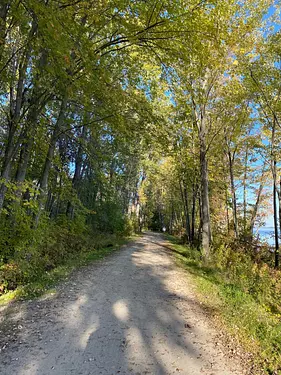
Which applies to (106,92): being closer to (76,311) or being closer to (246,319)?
(76,311)

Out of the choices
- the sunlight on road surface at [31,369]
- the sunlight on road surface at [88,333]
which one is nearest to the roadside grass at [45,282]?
the sunlight on road surface at [88,333]

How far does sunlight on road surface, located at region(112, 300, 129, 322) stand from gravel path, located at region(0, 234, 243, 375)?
0.02 m

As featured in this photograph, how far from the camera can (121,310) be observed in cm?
426

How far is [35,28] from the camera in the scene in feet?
17.0

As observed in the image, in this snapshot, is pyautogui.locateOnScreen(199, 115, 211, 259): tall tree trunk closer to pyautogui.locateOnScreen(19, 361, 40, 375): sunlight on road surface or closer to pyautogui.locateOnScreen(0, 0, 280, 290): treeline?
pyautogui.locateOnScreen(0, 0, 280, 290): treeline

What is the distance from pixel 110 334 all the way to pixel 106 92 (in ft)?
19.6

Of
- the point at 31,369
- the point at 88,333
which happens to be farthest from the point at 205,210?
the point at 31,369

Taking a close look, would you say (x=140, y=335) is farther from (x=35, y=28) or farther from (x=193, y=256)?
(x=193, y=256)

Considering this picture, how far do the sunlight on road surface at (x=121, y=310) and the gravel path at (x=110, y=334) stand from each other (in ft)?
0.05

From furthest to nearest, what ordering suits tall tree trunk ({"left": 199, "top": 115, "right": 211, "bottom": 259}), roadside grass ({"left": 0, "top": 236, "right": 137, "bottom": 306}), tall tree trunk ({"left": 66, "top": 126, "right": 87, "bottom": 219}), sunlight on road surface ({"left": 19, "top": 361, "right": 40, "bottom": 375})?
tall tree trunk ({"left": 66, "top": 126, "right": 87, "bottom": 219}) → tall tree trunk ({"left": 199, "top": 115, "right": 211, "bottom": 259}) → roadside grass ({"left": 0, "top": 236, "right": 137, "bottom": 306}) → sunlight on road surface ({"left": 19, "top": 361, "right": 40, "bottom": 375})

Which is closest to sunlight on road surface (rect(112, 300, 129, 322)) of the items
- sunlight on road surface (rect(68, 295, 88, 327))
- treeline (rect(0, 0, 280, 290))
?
sunlight on road surface (rect(68, 295, 88, 327))

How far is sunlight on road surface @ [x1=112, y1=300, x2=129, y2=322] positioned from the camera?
398 centimetres

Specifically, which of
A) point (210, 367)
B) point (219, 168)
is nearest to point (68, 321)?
point (210, 367)

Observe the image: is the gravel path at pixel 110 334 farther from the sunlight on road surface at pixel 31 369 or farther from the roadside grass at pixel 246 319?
the roadside grass at pixel 246 319
